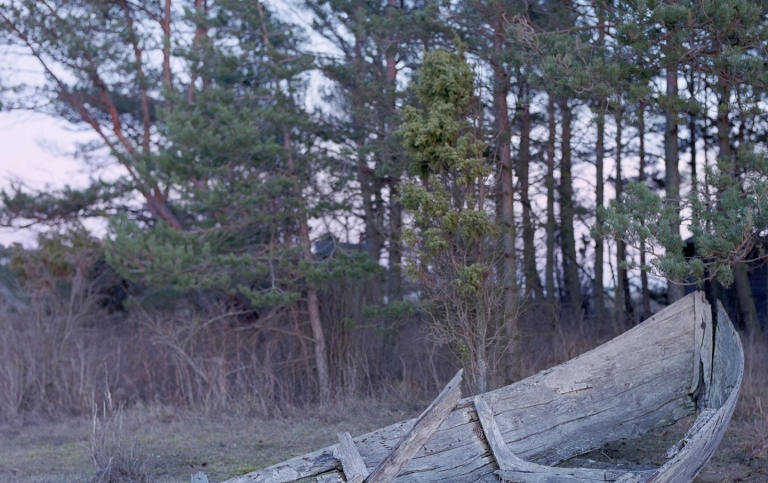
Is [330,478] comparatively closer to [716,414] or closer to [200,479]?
[200,479]

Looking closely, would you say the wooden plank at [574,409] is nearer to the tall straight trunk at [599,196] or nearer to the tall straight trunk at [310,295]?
the tall straight trunk at [310,295]

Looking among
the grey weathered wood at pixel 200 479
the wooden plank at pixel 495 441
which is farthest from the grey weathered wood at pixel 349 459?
the wooden plank at pixel 495 441

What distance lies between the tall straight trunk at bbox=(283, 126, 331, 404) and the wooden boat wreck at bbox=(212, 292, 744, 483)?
574 centimetres

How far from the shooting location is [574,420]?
6957mm

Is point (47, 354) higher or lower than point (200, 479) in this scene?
higher

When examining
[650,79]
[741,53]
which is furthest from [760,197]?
[650,79]

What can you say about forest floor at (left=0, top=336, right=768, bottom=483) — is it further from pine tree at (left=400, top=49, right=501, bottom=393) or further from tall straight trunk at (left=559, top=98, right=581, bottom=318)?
tall straight trunk at (left=559, top=98, right=581, bottom=318)

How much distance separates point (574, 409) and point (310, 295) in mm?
6993

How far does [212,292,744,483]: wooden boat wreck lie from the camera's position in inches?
210

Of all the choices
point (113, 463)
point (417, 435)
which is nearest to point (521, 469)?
point (417, 435)

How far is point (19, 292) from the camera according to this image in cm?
1639

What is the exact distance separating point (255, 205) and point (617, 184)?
32.0 feet

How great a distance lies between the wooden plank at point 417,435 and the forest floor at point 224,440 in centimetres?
301

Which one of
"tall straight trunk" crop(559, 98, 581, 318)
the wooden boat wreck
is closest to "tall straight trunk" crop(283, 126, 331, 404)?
the wooden boat wreck
